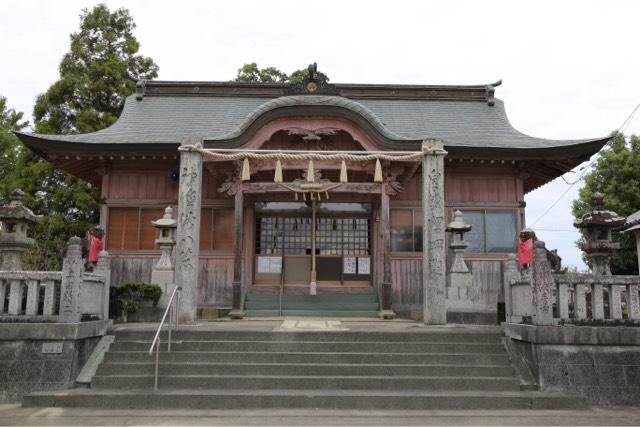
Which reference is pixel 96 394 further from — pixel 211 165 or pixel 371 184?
pixel 371 184

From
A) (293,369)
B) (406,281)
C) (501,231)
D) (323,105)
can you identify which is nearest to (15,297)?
(293,369)

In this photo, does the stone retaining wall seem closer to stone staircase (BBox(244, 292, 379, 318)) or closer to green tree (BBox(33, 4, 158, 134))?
stone staircase (BBox(244, 292, 379, 318))

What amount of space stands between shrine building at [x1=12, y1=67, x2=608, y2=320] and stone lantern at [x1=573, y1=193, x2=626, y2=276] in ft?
9.79

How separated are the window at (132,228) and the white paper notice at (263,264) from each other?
301cm

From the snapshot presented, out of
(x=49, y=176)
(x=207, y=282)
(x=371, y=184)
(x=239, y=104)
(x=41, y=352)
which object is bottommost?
(x=41, y=352)

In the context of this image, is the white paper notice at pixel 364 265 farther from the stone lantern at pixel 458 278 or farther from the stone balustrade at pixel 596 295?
the stone balustrade at pixel 596 295

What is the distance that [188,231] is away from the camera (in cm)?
1049

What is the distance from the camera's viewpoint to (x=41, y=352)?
7.52m

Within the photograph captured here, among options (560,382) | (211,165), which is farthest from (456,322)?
(211,165)

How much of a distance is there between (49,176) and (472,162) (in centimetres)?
1564

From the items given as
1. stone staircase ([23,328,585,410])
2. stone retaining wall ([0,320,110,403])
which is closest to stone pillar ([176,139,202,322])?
stone staircase ([23,328,585,410])

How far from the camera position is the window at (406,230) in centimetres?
1428

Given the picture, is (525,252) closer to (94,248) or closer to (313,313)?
(313,313)

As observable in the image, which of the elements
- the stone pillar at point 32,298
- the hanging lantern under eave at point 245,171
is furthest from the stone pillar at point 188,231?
the stone pillar at point 32,298
